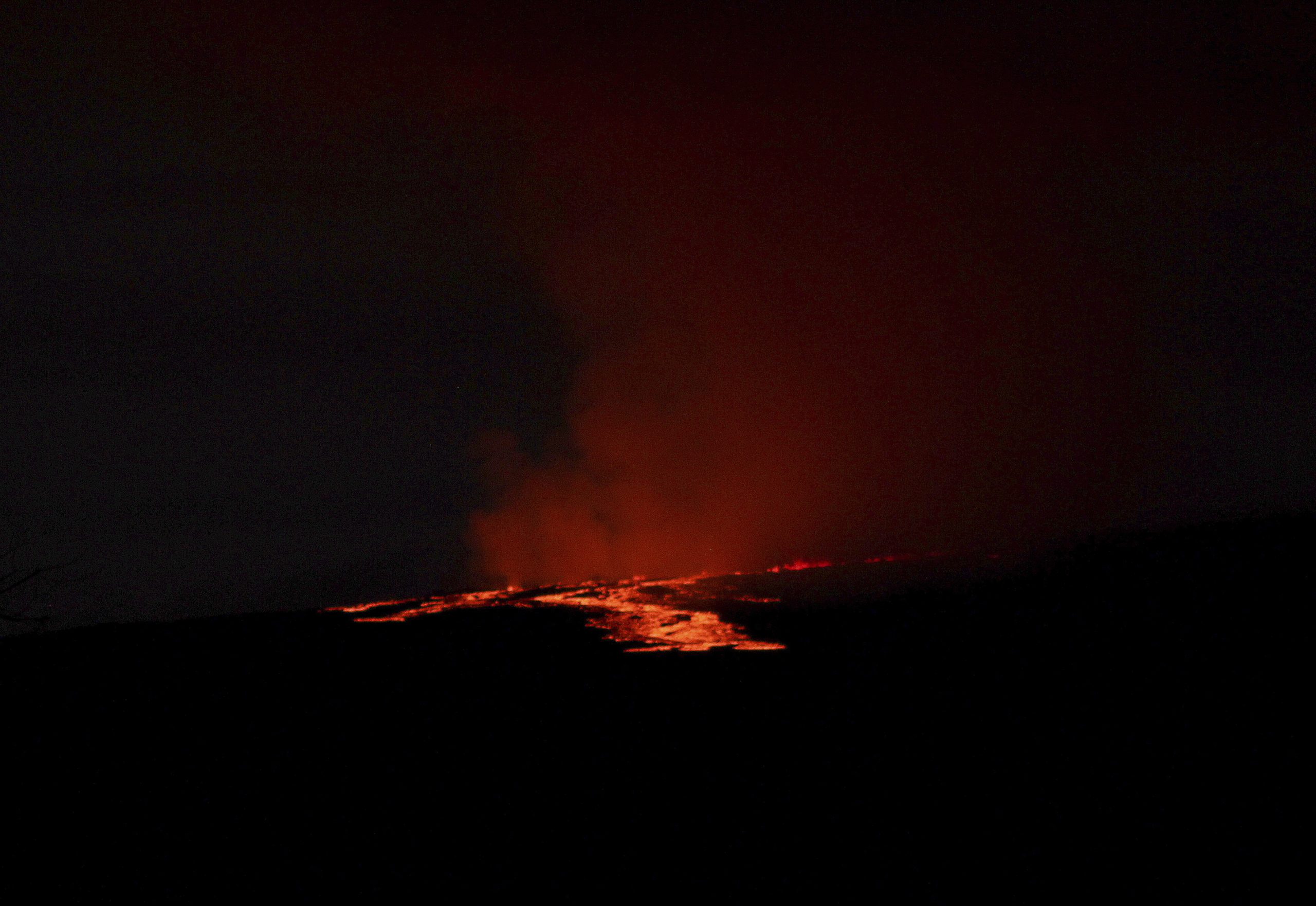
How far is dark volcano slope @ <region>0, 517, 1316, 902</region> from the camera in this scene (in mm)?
3928

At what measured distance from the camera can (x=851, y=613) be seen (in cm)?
837

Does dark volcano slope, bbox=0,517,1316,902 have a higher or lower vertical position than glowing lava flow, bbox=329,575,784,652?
lower

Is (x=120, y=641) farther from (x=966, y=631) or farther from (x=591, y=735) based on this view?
(x=966, y=631)

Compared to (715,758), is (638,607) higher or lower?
higher

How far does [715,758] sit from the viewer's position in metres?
5.01

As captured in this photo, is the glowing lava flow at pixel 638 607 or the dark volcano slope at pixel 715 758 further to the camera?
the glowing lava flow at pixel 638 607

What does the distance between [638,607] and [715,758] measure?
495cm

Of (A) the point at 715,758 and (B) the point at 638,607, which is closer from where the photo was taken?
(A) the point at 715,758

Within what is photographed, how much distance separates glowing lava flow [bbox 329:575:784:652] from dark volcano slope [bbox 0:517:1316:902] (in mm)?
458

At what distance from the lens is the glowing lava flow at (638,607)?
780cm

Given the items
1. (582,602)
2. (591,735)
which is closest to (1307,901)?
(591,735)

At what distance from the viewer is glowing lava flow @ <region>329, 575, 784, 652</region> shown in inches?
307

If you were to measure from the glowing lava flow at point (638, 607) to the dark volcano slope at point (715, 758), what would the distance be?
46cm

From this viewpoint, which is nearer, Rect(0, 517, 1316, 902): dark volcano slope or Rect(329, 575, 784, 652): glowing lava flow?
Rect(0, 517, 1316, 902): dark volcano slope
